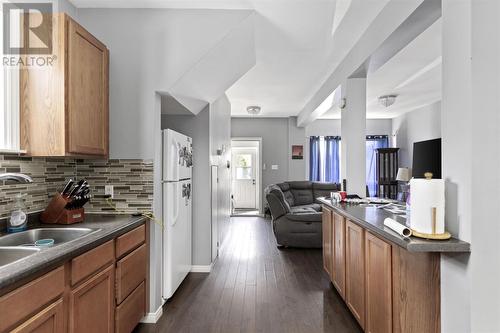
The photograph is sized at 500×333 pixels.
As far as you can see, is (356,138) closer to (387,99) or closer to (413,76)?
(413,76)

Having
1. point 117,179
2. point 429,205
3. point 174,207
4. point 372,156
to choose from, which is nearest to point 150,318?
point 174,207

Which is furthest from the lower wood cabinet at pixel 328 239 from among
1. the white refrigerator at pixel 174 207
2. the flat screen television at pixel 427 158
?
the flat screen television at pixel 427 158

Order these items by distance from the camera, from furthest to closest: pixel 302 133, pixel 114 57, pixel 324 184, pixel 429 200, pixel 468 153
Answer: pixel 302 133
pixel 324 184
pixel 114 57
pixel 429 200
pixel 468 153

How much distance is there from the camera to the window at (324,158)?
7.67 metres

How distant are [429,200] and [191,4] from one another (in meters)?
2.26

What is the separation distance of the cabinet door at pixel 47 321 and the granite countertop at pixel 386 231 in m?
1.56

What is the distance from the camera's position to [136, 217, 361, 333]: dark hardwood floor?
2.24 meters

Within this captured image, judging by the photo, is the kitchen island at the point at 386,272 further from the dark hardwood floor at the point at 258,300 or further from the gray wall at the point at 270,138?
the gray wall at the point at 270,138

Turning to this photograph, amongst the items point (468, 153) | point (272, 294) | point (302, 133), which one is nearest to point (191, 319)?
point (272, 294)

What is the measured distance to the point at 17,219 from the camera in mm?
1712

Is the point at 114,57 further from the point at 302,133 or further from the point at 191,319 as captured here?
the point at 302,133

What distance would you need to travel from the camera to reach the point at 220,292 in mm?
2830

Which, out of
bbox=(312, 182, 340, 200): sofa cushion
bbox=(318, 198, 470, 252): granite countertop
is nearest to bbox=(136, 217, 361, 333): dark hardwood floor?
bbox=(318, 198, 470, 252): granite countertop

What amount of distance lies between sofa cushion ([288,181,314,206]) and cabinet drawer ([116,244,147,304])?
431 cm
